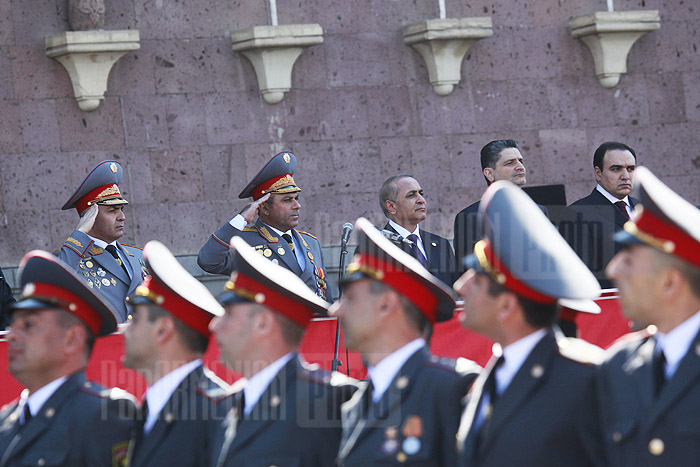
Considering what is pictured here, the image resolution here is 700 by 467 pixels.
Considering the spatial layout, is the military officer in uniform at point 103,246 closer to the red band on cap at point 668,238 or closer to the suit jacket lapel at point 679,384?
the red band on cap at point 668,238

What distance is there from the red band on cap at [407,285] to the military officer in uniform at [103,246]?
393 centimetres

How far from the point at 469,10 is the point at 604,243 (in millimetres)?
4004

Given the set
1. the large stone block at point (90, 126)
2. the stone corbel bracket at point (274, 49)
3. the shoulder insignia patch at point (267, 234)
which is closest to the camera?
the shoulder insignia patch at point (267, 234)

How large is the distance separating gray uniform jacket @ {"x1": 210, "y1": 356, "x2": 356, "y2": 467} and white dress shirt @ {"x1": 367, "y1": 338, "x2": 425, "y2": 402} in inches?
8.3

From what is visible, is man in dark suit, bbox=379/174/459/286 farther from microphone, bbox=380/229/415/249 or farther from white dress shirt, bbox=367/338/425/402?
white dress shirt, bbox=367/338/425/402

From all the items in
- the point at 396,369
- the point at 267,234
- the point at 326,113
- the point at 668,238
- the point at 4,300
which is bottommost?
the point at 4,300

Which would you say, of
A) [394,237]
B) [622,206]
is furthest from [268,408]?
[622,206]

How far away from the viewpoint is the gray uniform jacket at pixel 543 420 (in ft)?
12.0

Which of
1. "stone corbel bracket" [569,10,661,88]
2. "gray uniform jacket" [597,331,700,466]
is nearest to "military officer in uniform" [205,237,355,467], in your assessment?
"gray uniform jacket" [597,331,700,466]

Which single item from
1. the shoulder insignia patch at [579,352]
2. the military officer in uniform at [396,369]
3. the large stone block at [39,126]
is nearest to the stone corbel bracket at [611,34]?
the large stone block at [39,126]

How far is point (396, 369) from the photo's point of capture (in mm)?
4113

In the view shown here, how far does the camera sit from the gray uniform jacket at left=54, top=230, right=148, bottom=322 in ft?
26.2

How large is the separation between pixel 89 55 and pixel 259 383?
638 centimetres

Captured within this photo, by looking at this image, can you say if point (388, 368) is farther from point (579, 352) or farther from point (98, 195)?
point (98, 195)
